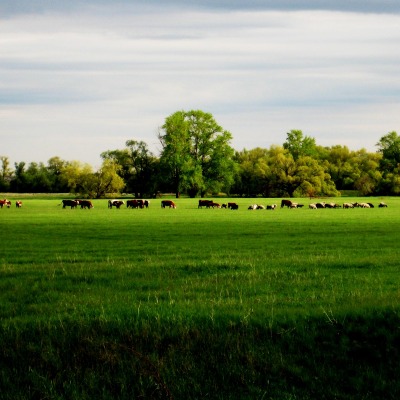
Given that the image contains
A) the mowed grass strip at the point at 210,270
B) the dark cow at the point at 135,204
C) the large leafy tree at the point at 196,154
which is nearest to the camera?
the mowed grass strip at the point at 210,270

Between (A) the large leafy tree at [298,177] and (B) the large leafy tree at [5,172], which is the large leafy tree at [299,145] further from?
(B) the large leafy tree at [5,172]

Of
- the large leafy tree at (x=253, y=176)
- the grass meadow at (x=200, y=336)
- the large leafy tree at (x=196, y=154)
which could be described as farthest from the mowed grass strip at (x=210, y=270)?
the large leafy tree at (x=253, y=176)

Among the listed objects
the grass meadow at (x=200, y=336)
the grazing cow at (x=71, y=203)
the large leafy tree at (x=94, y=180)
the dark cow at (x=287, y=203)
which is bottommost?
the grass meadow at (x=200, y=336)

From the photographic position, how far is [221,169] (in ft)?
436

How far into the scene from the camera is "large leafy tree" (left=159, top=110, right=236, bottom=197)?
5011 inches

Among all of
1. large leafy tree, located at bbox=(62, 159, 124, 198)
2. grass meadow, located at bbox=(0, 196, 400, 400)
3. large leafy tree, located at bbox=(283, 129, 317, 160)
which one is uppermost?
large leafy tree, located at bbox=(283, 129, 317, 160)

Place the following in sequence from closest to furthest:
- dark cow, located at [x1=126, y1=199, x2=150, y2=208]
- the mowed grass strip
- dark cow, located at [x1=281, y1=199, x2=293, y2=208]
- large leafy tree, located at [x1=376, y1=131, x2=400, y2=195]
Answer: the mowed grass strip < dark cow, located at [x1=126, y1=199, x2=150, y2=208] < dark cow, located at [x1=281, y1=199, x2=293, y2=208] < large leafy tree, located at [x1=376, y1=131, x2=400, y2=195]

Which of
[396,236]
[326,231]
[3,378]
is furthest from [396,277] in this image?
[326,231]

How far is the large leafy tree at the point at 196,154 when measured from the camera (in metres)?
127

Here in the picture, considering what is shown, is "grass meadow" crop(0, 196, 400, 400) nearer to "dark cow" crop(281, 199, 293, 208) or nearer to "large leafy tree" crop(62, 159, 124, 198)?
"dark cow" crop(281, 199, 293, 208)

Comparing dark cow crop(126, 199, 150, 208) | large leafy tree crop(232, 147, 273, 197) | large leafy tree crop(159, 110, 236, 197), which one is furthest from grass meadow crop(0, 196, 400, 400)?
large leafy tree crop(232, 147, 273, 197)

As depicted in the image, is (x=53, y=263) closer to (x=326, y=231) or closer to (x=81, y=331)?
(x=81, y=331)

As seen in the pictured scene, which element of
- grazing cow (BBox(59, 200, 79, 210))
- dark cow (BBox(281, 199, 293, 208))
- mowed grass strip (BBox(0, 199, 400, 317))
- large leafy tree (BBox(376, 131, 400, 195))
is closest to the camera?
mowed grass strip (BBox(0, 199, 400, 317))

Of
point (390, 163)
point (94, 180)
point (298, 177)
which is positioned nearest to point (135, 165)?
point (94, 180)
